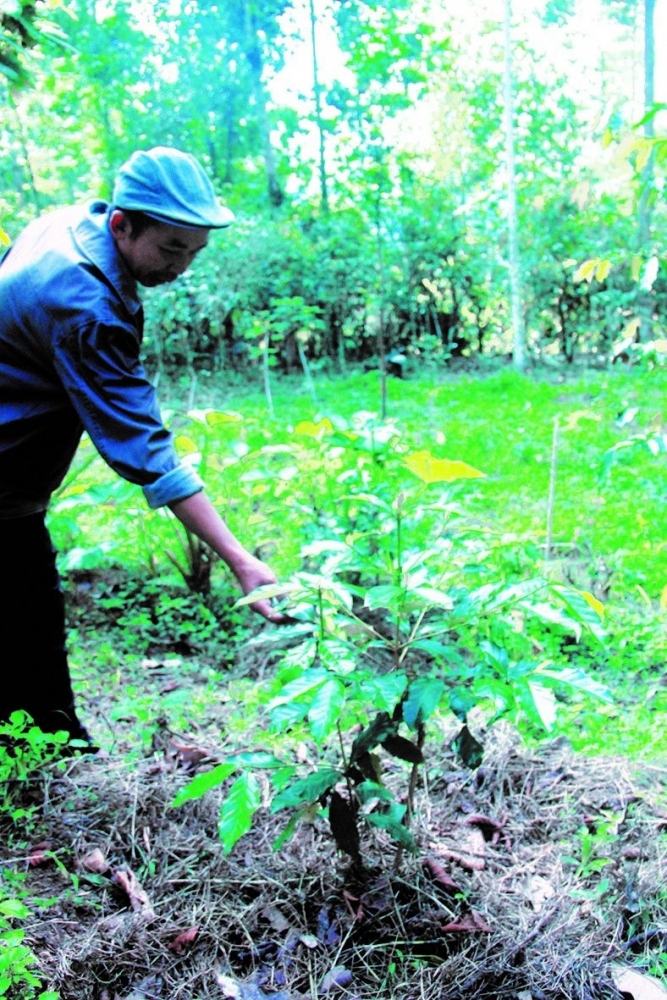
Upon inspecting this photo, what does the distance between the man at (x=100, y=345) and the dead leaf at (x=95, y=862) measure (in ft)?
2.39

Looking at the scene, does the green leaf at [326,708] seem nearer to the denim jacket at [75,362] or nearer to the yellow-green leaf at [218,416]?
the denim jacket at [75,362]

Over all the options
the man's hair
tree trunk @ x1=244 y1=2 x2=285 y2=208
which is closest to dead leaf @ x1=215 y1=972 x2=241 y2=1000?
the man's hair

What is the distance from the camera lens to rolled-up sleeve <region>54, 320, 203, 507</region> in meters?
1.71

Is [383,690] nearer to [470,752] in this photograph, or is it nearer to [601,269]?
[470,752]

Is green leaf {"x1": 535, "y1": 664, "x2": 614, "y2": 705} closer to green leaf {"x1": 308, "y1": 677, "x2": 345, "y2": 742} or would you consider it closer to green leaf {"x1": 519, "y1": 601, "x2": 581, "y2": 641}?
green leaf {"x1": 519, "y1": 601, "x2": 581, "y2": 641}

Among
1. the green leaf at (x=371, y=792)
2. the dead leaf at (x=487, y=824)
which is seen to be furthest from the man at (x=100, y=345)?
the dead leaf at (x=487, y=824)

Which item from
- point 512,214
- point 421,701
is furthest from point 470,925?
point 512,214

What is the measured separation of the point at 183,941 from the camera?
1.67m

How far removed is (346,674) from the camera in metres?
1.52

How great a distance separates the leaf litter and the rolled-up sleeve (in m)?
0.89

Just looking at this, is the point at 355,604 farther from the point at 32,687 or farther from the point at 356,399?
the point at 356,399

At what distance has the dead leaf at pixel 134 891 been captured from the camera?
→ 172cm

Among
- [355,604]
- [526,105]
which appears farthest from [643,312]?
[355,604]

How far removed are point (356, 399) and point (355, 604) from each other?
5096 millimetres
